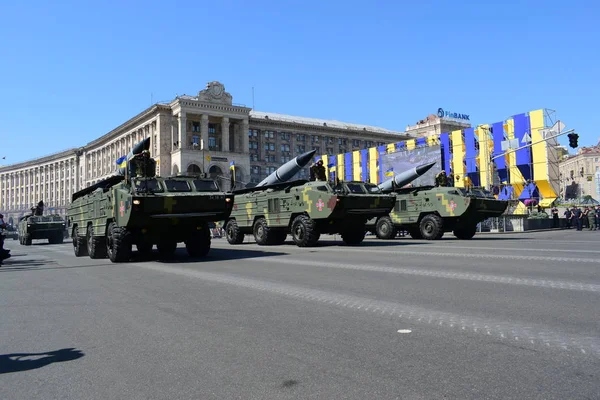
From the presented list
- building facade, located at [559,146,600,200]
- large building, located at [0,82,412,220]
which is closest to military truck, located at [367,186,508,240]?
large building, located at [0,82,412,220]

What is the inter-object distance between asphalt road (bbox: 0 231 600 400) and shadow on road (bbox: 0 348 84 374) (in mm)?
16

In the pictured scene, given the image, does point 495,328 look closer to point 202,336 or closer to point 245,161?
point 202,336

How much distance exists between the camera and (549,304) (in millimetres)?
5355

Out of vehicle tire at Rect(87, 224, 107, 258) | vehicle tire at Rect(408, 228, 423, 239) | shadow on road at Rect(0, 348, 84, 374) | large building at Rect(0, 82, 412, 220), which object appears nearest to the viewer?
shadow on road at Rect(0, 348, 84, 374)

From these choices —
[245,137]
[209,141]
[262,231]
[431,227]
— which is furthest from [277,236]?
[245,137]

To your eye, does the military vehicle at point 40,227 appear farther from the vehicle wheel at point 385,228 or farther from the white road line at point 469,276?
the white road line at point 469,276

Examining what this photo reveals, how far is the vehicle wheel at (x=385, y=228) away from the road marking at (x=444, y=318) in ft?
45.1

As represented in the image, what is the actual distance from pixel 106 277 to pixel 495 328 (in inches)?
286

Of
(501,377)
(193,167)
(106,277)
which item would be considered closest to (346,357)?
(501,377)

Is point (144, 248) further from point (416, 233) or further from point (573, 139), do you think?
point (573, 139)

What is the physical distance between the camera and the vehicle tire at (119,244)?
12156 mm

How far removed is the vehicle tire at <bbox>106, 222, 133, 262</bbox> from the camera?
39.9 feet

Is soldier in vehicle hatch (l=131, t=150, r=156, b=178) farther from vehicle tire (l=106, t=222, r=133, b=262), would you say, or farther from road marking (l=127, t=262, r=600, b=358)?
road marking (l=127, t=262, r=600, b=358)

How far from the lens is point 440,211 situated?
19.5m
